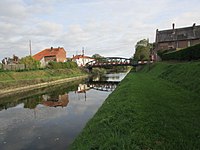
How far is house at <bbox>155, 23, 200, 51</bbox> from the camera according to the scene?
53763 mm

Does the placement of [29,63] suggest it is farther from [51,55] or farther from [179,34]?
[179,34]

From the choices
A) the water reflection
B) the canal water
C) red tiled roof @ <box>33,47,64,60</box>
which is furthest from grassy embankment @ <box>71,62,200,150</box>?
red tiled roof @ <box>33,47,64,60</box>

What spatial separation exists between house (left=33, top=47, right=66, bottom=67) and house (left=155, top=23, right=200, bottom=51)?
41.5m

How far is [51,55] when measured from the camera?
84.1 metres

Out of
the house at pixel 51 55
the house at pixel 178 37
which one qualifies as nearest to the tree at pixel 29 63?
the house at pixel 51 55

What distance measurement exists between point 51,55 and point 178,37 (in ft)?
162

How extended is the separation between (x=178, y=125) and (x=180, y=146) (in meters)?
1.91

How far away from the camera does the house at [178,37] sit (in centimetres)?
5376

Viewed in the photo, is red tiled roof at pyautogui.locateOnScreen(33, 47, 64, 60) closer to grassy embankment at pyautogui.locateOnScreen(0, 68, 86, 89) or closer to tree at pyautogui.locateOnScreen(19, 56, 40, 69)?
tree at pyautogui.locateOnScreen(19, 56, 40, 69)

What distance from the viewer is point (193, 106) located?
1071 centimetres

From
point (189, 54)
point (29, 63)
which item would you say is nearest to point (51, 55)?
point (29, 63)

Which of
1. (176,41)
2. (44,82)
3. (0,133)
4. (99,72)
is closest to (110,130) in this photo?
(0,133)

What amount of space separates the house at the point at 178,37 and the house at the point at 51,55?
136ft

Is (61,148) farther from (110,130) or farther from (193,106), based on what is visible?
(193,106)
